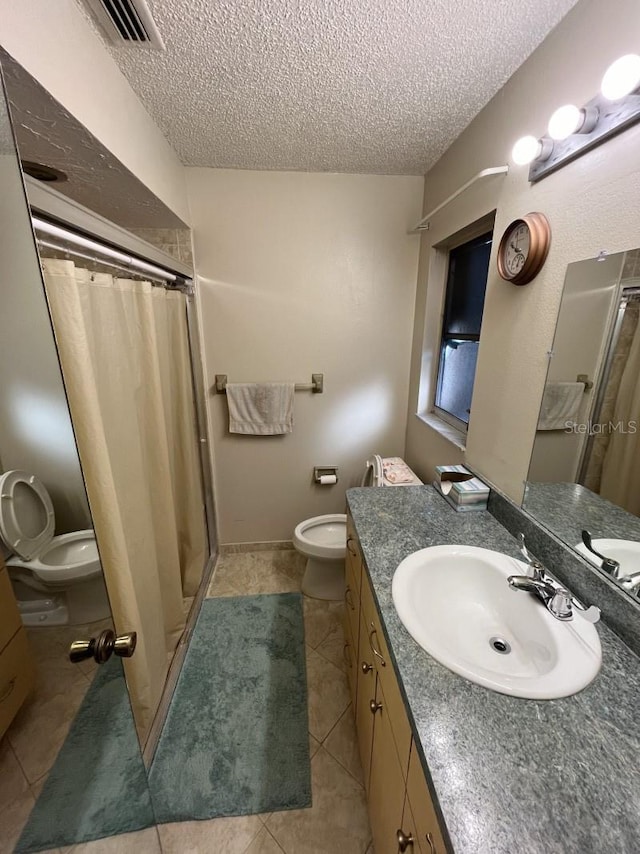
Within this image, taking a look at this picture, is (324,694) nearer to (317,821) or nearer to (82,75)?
(317,821)

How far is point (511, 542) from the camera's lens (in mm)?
1144

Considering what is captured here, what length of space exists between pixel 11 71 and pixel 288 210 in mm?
1383

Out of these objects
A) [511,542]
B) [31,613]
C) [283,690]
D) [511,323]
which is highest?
[511,323]

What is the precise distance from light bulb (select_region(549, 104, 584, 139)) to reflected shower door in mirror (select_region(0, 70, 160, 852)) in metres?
1.23

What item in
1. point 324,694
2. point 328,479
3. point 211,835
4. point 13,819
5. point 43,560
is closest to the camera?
point 13,819

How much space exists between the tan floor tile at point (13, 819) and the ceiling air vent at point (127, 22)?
1689mm

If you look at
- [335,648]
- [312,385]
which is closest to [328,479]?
[312,385]

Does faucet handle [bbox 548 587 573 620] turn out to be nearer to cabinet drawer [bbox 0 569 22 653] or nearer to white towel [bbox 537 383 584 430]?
white towel [bbox 537 383 584 430]

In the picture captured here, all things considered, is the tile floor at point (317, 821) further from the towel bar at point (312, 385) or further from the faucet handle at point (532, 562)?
the towel bar at point (312, 385)

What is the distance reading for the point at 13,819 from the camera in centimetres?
52

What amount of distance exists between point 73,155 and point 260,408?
4.44 feet

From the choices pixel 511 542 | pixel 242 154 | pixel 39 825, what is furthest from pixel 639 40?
pixel 39 825

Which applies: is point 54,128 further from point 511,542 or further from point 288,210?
point 511,542

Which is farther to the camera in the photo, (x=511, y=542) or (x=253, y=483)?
(x=253, y=483)
